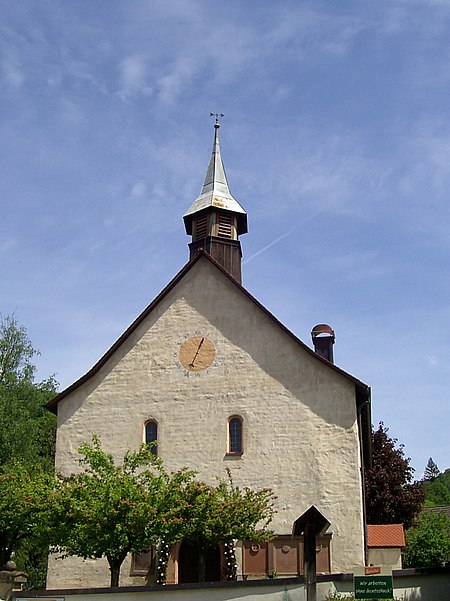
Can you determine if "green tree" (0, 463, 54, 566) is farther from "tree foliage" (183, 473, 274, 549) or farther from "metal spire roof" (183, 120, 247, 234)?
"metal spire roof" (183, 120, 247, 234)

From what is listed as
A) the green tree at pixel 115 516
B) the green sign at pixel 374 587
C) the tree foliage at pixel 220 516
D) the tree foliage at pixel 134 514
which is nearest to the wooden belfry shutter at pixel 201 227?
the tree foliage at pixel 220 516

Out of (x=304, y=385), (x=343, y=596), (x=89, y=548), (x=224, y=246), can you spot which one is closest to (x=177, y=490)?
(x=89, y=548)

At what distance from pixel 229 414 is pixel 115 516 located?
7275 millimetres

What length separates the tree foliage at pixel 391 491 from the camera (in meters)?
40.1

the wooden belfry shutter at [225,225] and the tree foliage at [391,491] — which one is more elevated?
the wooden belfry shutter at [225,225]

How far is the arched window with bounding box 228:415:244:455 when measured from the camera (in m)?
25.6

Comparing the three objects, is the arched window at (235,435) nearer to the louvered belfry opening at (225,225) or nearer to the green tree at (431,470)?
the louvered belfry opening at (225,225)

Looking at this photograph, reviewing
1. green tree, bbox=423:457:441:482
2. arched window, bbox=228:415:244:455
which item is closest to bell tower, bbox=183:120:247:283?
arched window, bbox=228:415:244:455

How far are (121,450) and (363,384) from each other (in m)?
8.19

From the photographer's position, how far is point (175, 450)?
26.0 metres

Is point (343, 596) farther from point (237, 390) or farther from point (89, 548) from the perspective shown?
point (237, 390)

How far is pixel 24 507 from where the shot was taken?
73.5 feet

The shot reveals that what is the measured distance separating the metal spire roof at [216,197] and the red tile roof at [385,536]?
42.3 feet

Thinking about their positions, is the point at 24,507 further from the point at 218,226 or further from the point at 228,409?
the point at 218,226
